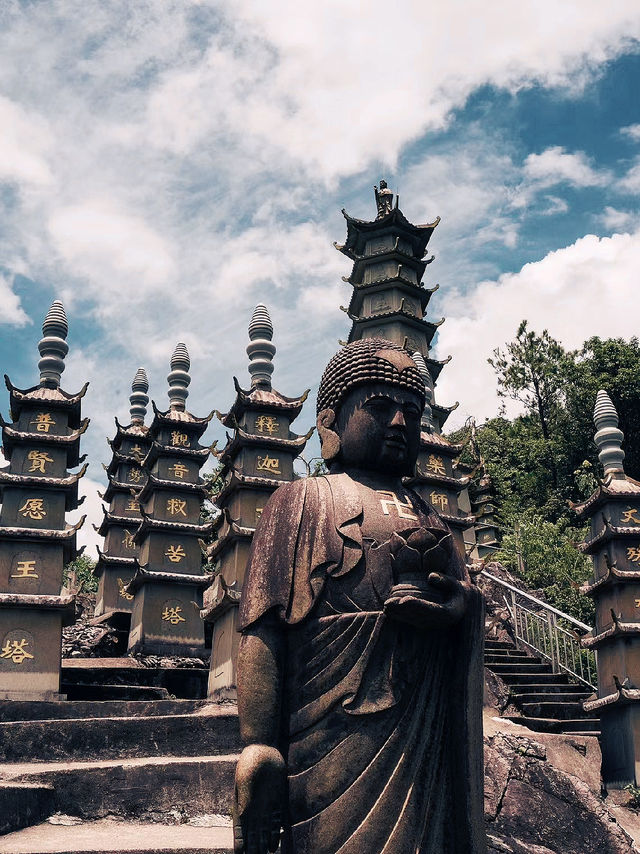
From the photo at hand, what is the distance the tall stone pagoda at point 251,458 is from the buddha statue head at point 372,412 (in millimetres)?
11874

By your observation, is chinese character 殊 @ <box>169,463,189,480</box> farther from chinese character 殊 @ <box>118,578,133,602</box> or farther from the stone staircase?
the stone staircase

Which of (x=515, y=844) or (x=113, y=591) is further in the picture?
(x=113, y=591)

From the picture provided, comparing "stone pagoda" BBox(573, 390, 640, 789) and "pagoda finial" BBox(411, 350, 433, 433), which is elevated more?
"pagoda finial" BBox(411, 350, 433, 433)

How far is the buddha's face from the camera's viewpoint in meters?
4.61

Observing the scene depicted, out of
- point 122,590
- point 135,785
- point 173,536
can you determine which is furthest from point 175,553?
point 135,785

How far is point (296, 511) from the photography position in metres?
4.39

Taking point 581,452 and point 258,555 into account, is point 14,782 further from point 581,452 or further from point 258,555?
point 581,452

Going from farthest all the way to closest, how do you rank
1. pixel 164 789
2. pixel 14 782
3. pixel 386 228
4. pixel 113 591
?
pixel 386 228
pixel 113 591
pixel 164 789
pixel 14 782

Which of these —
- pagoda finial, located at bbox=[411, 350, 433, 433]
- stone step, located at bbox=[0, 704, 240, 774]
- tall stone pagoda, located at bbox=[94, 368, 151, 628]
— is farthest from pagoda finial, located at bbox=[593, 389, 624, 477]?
tall stone pagoda, located at bbox=[94, 368, 151, 628]

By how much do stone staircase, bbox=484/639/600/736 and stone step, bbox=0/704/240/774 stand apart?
17.9ft

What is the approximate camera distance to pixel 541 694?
13.6m

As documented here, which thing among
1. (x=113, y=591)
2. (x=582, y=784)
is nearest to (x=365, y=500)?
(x=582, y=784)

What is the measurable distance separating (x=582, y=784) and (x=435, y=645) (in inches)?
208

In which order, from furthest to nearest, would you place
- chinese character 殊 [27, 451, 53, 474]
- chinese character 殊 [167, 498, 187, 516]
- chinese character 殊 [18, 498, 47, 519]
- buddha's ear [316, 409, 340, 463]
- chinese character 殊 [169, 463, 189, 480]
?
chinese character 殊 [169, 463, 189, 480] < chinese character 殊 [167, 498, 187, 516] < chinese character 殊 [27, 451, 53, 474] < chinese character 殊 [18, 498, 47, 519] < buddha's ear [316, 409, 340, 463]
